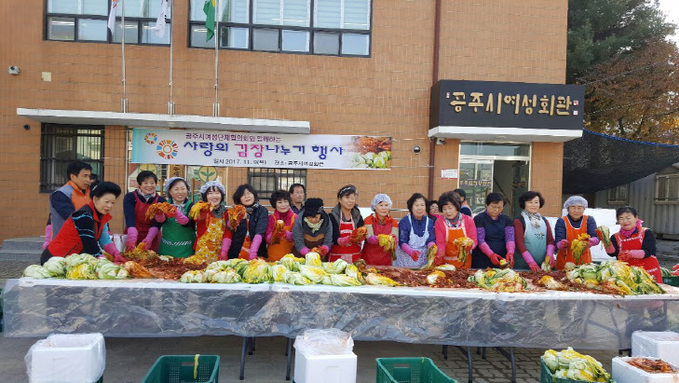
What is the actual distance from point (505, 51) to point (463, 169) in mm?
2935

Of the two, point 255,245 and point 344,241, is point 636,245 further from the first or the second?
point 255,245

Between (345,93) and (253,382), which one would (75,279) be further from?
(345,93)

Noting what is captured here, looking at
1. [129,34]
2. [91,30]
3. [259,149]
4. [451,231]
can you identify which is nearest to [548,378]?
[451,231]

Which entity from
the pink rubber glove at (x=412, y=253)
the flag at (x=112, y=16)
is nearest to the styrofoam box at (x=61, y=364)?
the pink rubber glove at (x=412, y=253)

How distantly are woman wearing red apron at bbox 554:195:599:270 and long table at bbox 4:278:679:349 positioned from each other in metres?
1.11

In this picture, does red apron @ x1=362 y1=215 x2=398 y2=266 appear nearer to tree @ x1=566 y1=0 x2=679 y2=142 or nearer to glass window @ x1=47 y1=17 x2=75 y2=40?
glass window @ x1=47 y1=17 x2=75 y2=40

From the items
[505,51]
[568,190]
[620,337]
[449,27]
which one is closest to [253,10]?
[449,27]

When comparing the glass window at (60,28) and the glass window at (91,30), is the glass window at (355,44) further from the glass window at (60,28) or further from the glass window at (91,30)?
the glass window at (60,28)

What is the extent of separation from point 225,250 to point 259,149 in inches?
202

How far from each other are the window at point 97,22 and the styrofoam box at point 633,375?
961 centimetres

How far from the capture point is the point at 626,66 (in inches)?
536

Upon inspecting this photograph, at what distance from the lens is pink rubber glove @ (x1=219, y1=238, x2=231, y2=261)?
4.51 metres

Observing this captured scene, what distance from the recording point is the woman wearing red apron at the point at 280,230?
15.7 ft

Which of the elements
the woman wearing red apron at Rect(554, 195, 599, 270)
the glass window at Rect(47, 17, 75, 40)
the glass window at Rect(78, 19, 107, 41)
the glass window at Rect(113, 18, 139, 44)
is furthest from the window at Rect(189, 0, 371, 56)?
the woman wearing red apron at Rect(554, 195, 599, 270)
